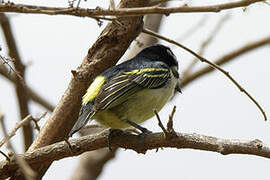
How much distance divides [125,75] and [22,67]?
155 cm

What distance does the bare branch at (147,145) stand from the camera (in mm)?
3812

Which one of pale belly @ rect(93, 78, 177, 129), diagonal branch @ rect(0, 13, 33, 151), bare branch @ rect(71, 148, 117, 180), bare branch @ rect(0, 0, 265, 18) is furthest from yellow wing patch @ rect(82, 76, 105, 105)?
bare branch @ rect(71, 148, 117, 180)

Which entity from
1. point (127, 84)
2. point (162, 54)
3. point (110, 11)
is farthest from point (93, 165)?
point (110, 11)

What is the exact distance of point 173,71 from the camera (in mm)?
5719

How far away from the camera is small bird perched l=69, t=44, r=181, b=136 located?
4.53 meters

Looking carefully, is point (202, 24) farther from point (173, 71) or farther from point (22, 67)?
point (22, 67)

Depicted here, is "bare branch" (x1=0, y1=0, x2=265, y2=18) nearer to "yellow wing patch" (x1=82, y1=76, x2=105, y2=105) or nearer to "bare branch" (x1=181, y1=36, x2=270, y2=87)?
"yellow wing patch" (x1=82, y1=76, x2=105, y2=105)

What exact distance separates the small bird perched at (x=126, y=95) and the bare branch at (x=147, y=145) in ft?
0.68

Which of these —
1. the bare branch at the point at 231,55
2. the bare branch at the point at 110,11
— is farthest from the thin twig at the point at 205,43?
the bare branch at the point at 110,11

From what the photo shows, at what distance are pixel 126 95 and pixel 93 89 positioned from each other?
1.13 ft

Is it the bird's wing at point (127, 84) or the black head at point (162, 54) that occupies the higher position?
the bird's wing at point (127, 84)

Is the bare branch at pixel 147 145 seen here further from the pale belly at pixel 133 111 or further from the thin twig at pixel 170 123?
the pale belly at pixel 133 111

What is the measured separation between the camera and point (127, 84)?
15.9 feet

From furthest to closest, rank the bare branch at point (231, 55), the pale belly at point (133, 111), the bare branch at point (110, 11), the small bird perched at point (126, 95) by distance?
the bare branch at point (231, 55), the pale belly at point (133, 111), the small bird perched at point (126, 95), the bare branch at point (110, 11)
